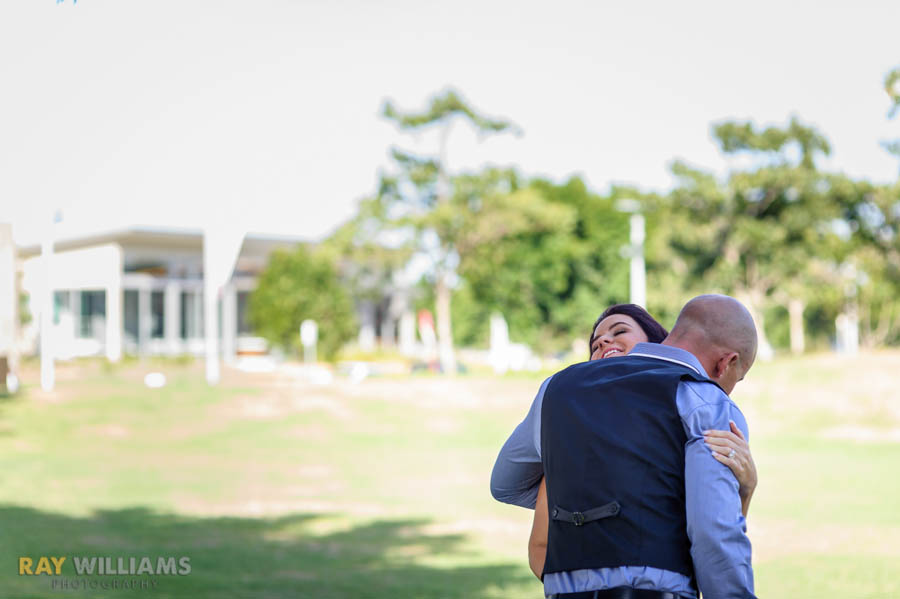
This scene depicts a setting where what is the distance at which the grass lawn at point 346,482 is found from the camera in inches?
391

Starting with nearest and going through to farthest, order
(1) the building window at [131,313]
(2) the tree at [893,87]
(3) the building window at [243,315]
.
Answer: (2) the tree at [893,87] < (1) the building window at [131,313] < (3) the building window at [243,315]

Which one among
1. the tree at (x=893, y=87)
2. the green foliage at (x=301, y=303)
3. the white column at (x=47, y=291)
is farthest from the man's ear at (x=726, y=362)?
the green foliage at (x=301, y=303)

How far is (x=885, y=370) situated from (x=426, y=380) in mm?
12252

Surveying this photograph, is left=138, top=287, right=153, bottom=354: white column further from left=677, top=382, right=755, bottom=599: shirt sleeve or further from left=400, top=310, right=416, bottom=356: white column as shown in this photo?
left=677, top=382, right=755, bottom=599: shirt sleeve

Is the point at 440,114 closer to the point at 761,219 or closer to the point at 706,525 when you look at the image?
the point at 761,219

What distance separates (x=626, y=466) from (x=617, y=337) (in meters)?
0.76

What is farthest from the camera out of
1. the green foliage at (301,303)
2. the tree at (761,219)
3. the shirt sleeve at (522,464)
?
the green foliage at (301,303)

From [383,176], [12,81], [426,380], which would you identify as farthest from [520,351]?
[12,81]

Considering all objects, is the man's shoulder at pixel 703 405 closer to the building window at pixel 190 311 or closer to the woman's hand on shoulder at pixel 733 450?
the woman's hand on shoulder at pixel 733 450

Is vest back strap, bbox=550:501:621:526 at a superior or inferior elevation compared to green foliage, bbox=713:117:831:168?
inferior

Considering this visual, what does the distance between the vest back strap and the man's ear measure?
0.46m

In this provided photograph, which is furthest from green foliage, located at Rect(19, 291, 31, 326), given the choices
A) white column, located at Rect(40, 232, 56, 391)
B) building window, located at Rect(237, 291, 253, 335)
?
building window, located at Rect(237, 291, 253, 335)

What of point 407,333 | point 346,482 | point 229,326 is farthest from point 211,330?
point 346,482

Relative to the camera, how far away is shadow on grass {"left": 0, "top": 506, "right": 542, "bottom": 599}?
29.1ft
